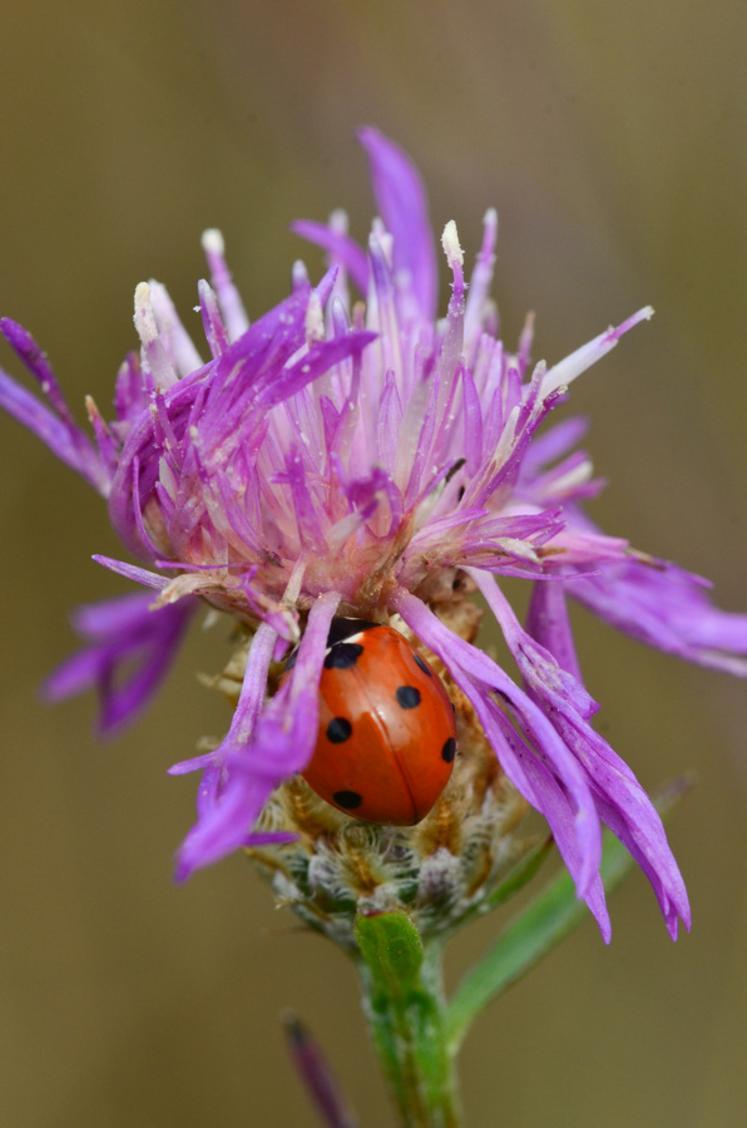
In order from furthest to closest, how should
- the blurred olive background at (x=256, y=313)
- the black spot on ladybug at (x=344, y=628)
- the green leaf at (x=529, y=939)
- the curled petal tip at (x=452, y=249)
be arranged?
the blurred olive background at (x=256, y=313) → the green leaf at (x=529, y=939) → the curled petal tip at (x=452, y=249) → the black spot on ladybug at (x=344, y=628)

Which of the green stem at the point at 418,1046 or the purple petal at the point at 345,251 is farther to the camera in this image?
the purple petal at the point at 345,251

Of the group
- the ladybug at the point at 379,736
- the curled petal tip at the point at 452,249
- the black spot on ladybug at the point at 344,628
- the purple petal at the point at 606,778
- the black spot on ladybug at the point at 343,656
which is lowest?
the purple petal at the point at 606,778

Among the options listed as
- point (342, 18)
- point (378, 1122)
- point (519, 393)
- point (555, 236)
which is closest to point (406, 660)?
point (519, 393)

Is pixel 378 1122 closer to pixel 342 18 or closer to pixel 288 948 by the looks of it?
pixel 288 948

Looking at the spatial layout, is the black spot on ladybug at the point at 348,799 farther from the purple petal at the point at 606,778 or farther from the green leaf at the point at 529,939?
the green leaf at the point at 529,939

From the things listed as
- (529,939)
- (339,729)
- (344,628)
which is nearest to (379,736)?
(339,729)

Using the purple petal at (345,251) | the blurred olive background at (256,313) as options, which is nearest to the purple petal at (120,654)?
the purple petal at (345,251)

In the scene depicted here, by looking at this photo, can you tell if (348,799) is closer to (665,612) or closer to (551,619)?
(551,619)
